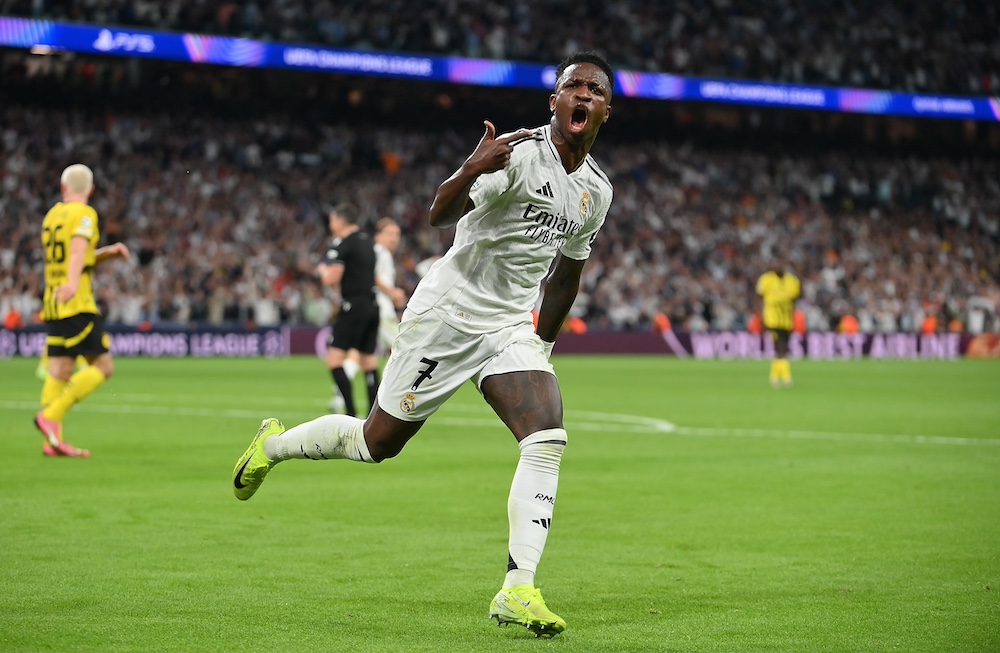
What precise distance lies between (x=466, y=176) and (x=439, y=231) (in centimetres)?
3433

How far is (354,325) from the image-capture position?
46.5 feet

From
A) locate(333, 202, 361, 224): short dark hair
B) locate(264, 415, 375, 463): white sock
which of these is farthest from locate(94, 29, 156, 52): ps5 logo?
locate(264, 415, 375, 463): white sock

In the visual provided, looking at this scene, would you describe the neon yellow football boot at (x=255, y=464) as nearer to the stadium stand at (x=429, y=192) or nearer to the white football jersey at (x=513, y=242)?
the white football jersey at (x=513, y=242)

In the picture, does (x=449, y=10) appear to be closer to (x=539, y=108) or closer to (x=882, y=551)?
(x=539, y=108)

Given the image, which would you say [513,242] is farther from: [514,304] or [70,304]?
[70,304]

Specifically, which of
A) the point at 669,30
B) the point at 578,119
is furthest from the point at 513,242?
the point at 669,30

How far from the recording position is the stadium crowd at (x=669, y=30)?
3822 centimetres

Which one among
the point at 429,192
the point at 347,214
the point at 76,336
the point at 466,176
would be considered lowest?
the point at 76,336

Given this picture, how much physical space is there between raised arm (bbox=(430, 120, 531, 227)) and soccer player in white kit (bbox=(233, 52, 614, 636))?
0.02 m

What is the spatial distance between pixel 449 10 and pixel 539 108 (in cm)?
594

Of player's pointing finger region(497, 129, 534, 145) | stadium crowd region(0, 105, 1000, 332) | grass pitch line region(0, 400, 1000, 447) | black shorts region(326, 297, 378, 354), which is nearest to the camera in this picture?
player's pointing finger region(497, 129, 534, 145)

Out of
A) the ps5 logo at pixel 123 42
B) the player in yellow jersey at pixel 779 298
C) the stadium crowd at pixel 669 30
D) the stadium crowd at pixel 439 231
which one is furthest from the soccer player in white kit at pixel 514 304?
the stadium crowd at pixel 669 30

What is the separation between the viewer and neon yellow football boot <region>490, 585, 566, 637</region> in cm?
502

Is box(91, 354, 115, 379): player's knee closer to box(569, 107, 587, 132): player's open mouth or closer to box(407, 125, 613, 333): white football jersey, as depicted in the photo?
box(407, 125, 613, 333): white football jersey
